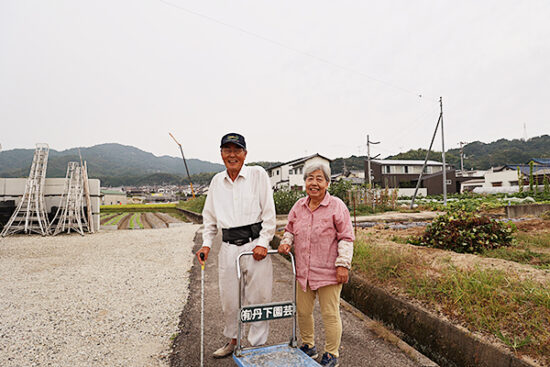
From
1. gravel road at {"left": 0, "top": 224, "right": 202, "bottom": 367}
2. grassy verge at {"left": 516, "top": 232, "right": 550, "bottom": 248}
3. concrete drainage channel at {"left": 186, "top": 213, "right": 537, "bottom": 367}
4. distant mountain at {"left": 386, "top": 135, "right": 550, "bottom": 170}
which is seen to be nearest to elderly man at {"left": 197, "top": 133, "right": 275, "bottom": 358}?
gravel road at {"left": 0, "top": 224, "right": 202, "bottom": 367}

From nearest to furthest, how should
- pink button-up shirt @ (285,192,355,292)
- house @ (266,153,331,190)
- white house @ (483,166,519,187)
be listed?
pink button-up shirt @ (285,192,355,292) → white house @ (483,166,519,187) → house @ (266,153,331,190)

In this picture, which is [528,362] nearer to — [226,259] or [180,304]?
[226,259]

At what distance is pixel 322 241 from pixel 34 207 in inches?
512

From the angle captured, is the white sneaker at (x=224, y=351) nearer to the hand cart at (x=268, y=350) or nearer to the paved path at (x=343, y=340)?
the paved path at (x=343, y=340)

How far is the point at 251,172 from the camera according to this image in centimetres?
272

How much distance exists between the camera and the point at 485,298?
8.85 ft

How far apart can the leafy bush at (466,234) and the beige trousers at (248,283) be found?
3907 millimetres

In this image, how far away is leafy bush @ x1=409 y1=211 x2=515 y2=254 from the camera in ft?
16.7

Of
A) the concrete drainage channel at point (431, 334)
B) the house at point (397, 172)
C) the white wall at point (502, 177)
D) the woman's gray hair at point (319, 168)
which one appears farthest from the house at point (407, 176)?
the woman's gray hair at point (319, 168)

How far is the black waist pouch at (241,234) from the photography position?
2572 mm

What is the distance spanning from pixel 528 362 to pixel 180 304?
3.49m

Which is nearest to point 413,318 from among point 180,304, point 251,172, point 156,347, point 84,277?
point 251,172

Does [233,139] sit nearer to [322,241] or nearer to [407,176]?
[322,241]

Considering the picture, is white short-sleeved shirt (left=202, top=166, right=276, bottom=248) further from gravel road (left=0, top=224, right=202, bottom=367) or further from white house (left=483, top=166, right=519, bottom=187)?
white house (left=483, top=166, right=519, bottom=187)
